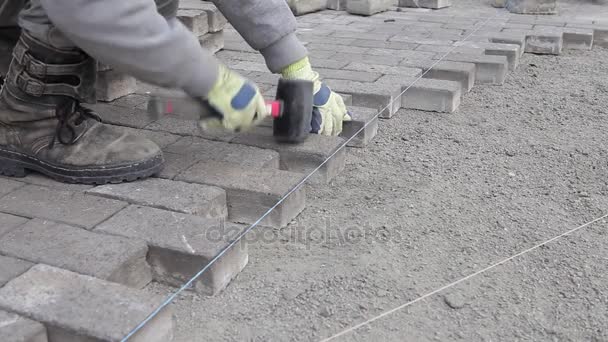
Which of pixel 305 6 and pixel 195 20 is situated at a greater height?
pixel 195 20

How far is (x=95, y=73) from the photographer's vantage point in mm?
2334

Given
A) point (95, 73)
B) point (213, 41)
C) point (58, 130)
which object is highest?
point (95, 73)

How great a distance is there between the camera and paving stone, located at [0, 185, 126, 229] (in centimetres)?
201

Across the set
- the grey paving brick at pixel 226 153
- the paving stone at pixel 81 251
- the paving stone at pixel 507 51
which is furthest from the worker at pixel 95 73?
the paving stone at pixel 507 51

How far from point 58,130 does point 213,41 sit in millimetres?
1971

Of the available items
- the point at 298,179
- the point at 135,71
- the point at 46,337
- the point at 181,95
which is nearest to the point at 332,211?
the point at 298,179

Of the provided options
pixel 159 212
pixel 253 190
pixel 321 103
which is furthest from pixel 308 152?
pixel 159 212

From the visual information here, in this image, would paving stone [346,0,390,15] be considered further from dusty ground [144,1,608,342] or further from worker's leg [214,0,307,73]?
worker's leg [214,0,307,73]

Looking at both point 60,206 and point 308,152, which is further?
point 308,152

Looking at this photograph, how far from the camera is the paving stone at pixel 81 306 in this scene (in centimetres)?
153

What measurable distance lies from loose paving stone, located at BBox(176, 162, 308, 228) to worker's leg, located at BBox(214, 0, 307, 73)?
1.63 feet

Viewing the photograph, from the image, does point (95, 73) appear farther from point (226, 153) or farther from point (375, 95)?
point (375, 95)

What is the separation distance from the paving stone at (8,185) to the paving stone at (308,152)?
0.85 meters

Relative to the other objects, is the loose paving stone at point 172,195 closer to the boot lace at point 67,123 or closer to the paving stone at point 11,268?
Result: the boot lace at point 67,123
